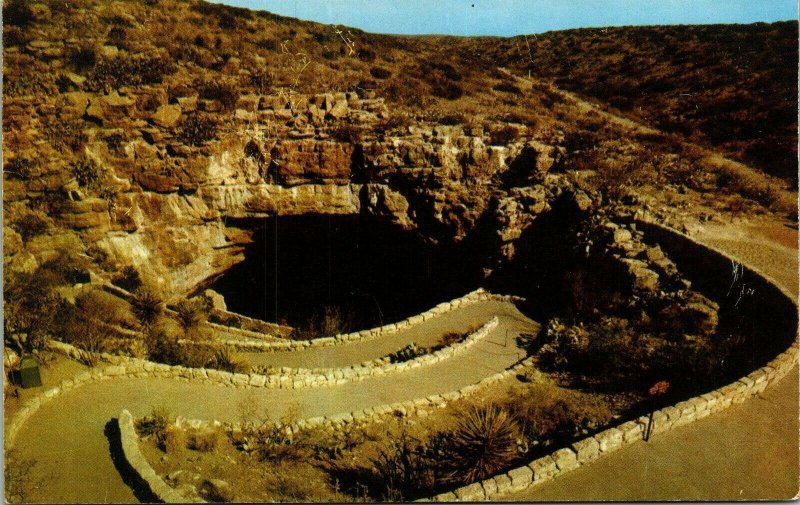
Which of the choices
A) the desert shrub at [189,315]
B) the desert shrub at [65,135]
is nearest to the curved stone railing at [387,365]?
the desert shrub at [189,315]

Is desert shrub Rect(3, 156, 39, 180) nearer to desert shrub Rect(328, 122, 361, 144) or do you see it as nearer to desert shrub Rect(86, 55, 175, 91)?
desert shrub Rect(86, 55, 175, 91)

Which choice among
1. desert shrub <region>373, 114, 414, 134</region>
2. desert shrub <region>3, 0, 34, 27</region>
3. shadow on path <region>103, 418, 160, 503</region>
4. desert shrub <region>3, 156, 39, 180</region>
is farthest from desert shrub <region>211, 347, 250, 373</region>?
desert shrub <region>3, 0, 34, 27</region>

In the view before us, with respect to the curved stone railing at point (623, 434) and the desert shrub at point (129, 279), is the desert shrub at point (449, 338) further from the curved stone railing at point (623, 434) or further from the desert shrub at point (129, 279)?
the desert shrub at point (129, 279)

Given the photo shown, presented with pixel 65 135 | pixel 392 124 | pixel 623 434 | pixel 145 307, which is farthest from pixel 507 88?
pixel 623 434

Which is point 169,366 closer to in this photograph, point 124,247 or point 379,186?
point 124,247

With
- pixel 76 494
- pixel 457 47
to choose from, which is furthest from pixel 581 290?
pixel 457 47
